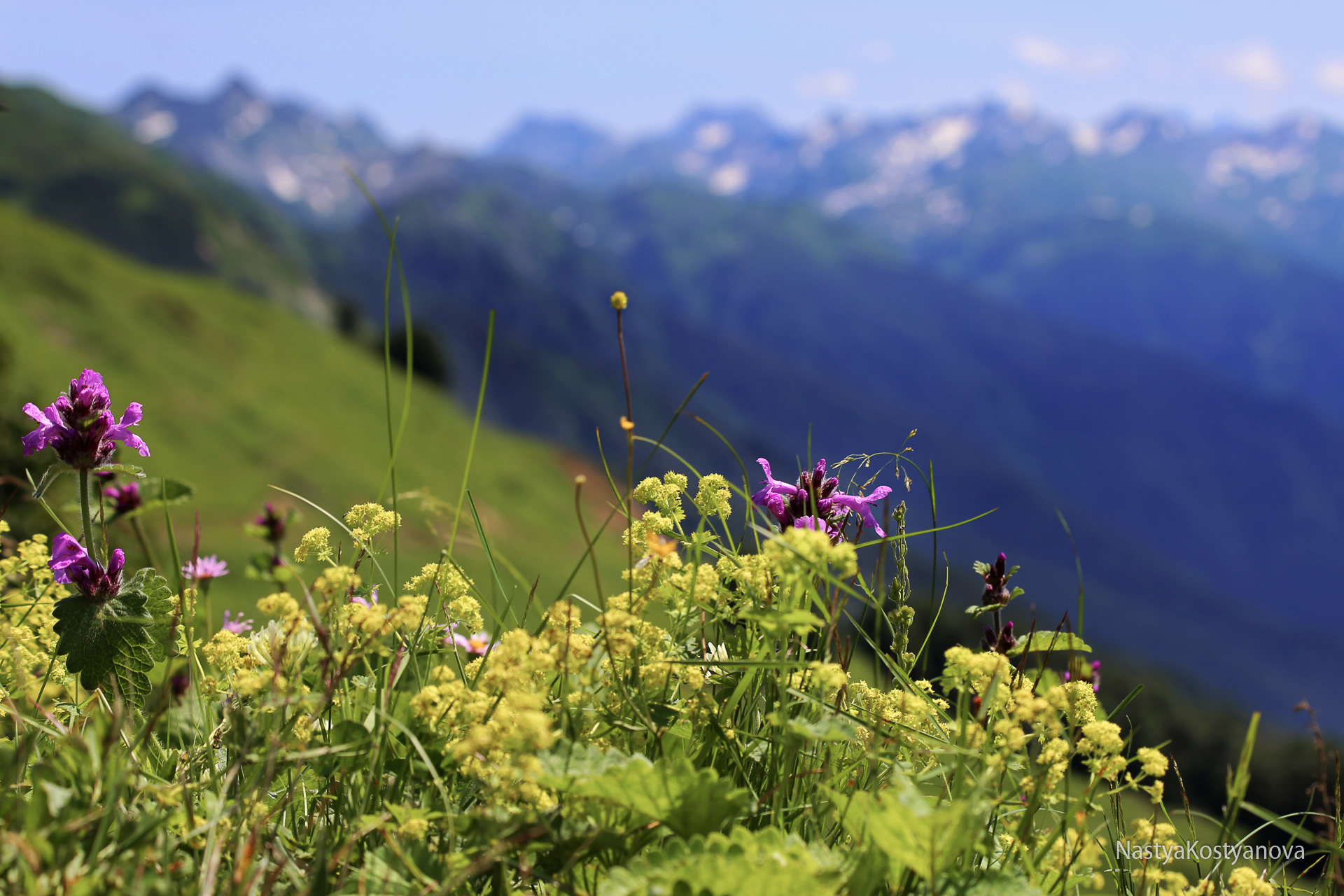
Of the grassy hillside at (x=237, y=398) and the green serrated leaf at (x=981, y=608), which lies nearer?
the green serrated leaf at (x=981, y=608)

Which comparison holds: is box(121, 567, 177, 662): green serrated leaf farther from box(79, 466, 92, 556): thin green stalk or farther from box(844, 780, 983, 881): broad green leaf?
box(844, 780, 983, 881): broad green leaf

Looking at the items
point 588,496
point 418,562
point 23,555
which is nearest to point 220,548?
point 418,562

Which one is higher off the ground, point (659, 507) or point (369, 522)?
point (659, 507)

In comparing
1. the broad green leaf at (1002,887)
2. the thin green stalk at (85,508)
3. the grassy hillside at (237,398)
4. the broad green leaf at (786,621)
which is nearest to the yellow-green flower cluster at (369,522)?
the thin green stalk at (85,508)

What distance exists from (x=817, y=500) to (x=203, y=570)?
5.61ft

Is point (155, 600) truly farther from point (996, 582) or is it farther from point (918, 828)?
point (996, 582)

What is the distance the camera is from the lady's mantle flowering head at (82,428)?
2.32m

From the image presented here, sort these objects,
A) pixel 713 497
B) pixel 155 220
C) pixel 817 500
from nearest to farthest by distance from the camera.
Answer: pixel 713 497
pixel 817 500
pixel 155 220

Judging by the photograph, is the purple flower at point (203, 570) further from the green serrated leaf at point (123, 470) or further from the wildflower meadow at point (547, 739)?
the green serrated leaf at point (123, 470)

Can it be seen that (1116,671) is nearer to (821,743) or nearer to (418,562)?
(418,562)

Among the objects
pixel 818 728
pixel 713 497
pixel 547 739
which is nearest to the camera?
pixel 547 739

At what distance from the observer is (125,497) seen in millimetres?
1618

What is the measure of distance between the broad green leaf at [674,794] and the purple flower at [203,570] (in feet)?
3.13

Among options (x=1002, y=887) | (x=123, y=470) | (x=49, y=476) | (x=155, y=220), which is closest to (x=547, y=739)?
(x=1002, y=887)
